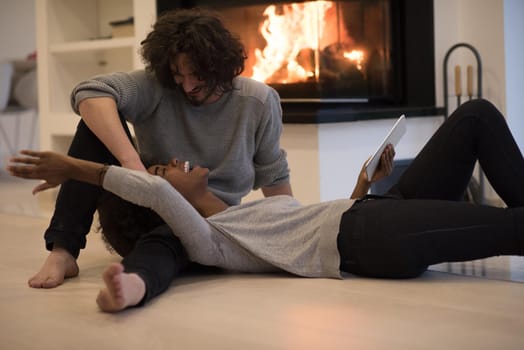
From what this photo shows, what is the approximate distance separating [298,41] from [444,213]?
64.8 inches

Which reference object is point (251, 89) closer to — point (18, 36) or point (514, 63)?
point (514, 63)

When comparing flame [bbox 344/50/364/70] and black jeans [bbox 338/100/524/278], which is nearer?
black jeans [bbox 338/100/524/278]

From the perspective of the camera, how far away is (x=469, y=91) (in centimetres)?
339

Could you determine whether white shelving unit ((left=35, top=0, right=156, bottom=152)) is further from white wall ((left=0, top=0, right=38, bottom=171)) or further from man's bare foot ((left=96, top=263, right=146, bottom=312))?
man's bare foot ((left=96, top=263, right=146, bottom=312))

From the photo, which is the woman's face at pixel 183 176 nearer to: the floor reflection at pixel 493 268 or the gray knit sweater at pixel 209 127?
the gray knit sweater at pixel 209 127

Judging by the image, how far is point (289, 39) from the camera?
129 inches

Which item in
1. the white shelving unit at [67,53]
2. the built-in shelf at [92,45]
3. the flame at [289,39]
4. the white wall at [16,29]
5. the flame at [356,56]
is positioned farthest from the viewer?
the white wall at [16,29]

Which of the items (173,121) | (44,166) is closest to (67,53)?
(173,121)

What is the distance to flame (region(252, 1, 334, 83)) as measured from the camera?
321 centimetres

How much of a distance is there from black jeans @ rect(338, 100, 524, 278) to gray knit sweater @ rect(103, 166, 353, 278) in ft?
0.13

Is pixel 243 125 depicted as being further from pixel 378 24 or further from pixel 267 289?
pixel 378 24

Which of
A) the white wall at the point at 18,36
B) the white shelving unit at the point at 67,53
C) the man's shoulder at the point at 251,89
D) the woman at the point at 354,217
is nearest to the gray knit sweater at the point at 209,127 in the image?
the man's shoulder at the point at 251,89

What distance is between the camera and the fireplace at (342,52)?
3232 millimetres

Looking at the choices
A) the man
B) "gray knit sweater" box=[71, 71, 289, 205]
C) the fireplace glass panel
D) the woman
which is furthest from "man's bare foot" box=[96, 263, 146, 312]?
the fireplace glass panel
